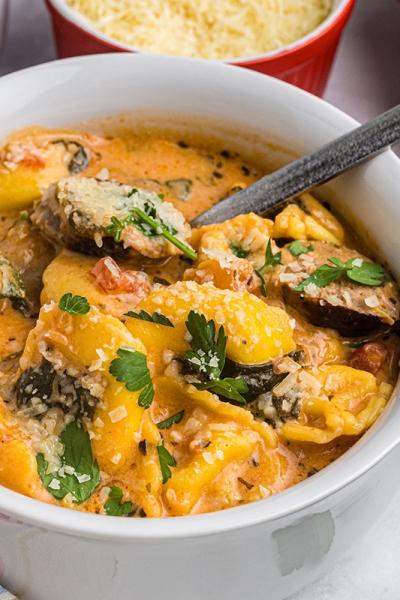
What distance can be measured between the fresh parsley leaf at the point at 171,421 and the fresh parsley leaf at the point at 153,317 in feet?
0.85

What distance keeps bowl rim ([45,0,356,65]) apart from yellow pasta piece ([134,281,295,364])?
5.01ft

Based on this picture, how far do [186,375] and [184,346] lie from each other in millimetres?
83

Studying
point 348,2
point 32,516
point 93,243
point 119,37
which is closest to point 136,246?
point 93,243

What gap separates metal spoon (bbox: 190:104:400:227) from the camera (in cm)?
263

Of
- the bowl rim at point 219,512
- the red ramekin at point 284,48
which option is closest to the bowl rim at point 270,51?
the red ramekin at point 284,48

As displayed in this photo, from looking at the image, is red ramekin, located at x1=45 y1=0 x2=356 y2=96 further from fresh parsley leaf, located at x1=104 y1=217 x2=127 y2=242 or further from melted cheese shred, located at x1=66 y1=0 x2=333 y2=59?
fresh parsley leaf, located at x1=104 y1=217 x2=127 y2=242

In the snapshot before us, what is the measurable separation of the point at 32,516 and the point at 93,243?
101 cm

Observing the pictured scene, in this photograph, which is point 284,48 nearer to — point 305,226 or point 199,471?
point 305,226

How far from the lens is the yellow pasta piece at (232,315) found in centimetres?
224

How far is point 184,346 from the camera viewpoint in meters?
2.26

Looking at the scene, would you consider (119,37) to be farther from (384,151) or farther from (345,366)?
(345,366)

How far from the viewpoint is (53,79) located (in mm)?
2877

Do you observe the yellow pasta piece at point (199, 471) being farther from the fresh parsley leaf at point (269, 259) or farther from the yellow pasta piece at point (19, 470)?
the fresh parsley leaf at point (269, 259)

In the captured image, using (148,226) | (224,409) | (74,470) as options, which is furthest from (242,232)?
(74,470)
